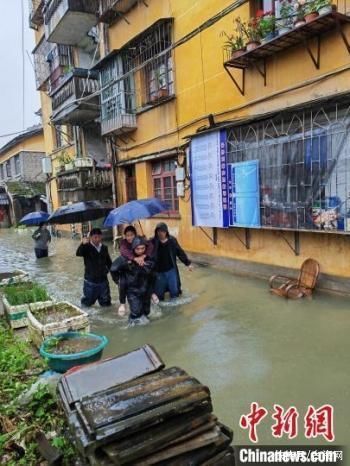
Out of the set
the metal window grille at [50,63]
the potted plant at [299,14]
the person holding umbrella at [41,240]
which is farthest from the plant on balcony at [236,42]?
the metal window grille at [50,63]

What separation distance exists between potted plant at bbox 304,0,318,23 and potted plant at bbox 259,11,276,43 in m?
0.77

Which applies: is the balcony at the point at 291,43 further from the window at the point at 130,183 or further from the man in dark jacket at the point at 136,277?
the window at the point at 130,183

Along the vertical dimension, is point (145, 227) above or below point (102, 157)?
below

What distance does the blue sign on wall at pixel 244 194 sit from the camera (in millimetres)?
8219

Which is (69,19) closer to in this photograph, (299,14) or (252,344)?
(299,14)

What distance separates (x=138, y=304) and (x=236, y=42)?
19.5 feet

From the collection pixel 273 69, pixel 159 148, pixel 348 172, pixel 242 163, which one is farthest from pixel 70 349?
pixel 159 148

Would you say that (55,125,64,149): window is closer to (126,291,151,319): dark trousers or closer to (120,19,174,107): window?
(120,19,174,107): window

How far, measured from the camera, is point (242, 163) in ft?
28.0

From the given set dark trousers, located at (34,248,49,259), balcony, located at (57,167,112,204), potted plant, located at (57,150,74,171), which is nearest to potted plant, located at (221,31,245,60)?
→ balcony, located at (57,167,112,204)

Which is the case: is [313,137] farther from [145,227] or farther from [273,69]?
[145,227]

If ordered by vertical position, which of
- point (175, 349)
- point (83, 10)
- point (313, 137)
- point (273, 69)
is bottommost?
point (175, 349)

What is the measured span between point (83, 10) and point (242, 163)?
10273 mm

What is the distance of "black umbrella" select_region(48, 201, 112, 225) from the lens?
7309mm
